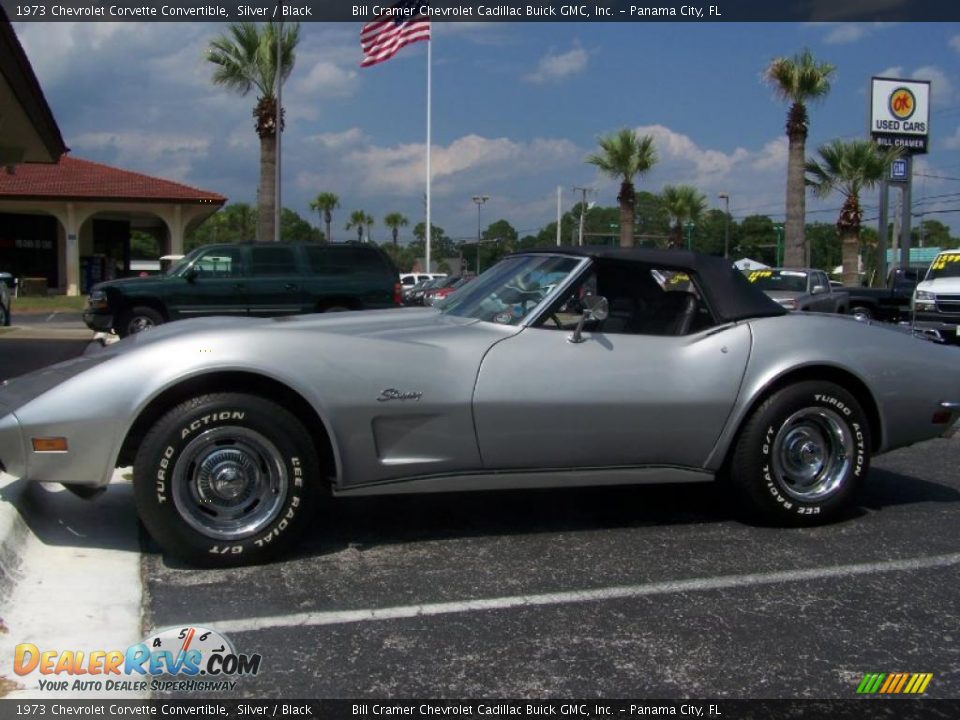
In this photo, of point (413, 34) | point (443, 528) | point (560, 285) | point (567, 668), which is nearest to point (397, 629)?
point (567, 668)

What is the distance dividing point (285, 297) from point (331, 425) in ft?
34.1

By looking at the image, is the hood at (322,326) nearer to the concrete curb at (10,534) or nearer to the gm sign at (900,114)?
the concrete curb at (10,534)

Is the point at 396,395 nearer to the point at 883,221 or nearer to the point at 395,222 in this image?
the point at 883,221

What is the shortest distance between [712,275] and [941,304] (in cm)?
1393

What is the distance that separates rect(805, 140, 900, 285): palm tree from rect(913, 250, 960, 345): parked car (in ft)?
42.0

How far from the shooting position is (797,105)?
25.8 metres

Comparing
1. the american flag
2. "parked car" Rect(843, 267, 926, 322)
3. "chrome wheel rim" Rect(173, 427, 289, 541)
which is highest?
the american flag

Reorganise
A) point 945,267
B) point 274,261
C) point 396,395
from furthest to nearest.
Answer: point 945,267, point 274,261, point 396,395

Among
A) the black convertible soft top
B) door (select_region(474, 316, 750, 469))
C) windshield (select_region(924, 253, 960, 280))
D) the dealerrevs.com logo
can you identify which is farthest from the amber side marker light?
windshield (select_region(924, 253, 960, 280))

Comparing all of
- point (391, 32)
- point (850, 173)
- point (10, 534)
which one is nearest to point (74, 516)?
point (10, 534)

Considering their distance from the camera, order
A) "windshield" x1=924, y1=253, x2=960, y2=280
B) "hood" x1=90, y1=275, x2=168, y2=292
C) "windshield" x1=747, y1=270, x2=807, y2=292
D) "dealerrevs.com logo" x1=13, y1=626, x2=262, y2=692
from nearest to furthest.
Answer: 1. "dealerrevs.com logo" x1=13, y1=626, x2=262, y2=692
2. "hood" x1=90, y1=275, x2=168, y2=292
3. "windshield" x1=924, y1=253, x2=960, y2=280
4. "windshield" x1=747, y1=270, x2=807, y2=292

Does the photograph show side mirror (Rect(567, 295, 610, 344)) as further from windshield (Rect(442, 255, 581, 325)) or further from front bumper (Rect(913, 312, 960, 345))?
front bumper (Rect(913, 312, 960, 345))

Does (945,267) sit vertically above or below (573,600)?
above

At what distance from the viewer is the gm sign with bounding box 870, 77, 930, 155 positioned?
3184cm
